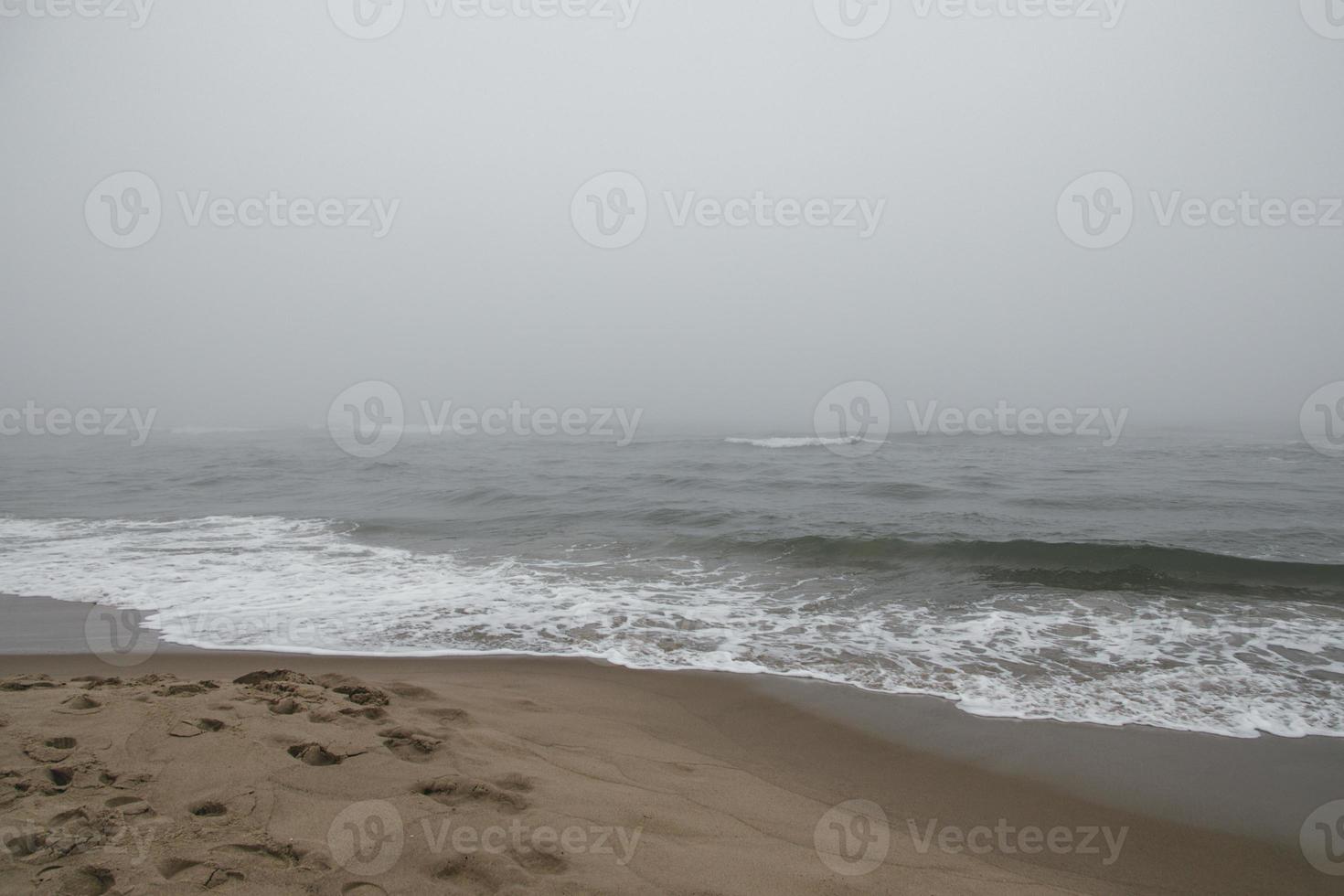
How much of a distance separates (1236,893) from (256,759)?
16.0 ft

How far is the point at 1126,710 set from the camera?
4.96m

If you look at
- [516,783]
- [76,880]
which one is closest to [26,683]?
[76,880]

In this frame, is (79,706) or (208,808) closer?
(208,808)

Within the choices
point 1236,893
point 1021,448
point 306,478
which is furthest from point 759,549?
point 1021,448

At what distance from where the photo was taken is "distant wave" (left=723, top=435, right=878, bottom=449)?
35812 millimetres

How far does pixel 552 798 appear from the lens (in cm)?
320

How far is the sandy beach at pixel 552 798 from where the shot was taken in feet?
8.33

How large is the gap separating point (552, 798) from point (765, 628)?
4103 mm

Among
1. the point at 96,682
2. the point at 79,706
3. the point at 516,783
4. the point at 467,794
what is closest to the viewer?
the point at 467,794

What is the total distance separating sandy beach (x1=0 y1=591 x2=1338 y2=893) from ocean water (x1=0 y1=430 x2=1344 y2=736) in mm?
1062

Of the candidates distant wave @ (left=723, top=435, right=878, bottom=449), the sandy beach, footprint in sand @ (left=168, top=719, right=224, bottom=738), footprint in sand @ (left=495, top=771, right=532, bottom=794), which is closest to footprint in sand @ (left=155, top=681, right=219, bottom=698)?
the sandy beach

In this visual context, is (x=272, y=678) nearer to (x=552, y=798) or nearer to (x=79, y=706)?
(x=79, y=706)

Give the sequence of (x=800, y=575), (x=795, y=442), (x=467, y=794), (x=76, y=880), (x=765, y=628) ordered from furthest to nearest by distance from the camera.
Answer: (x=795, y=442)
(x=800, y=575)
(x=765, y=628)
(x=467, y=794)
(x=76, y=880)

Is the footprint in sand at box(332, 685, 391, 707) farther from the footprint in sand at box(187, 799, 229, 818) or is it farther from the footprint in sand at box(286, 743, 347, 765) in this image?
the footprint in sand at box(187, 799, 229, 818)
